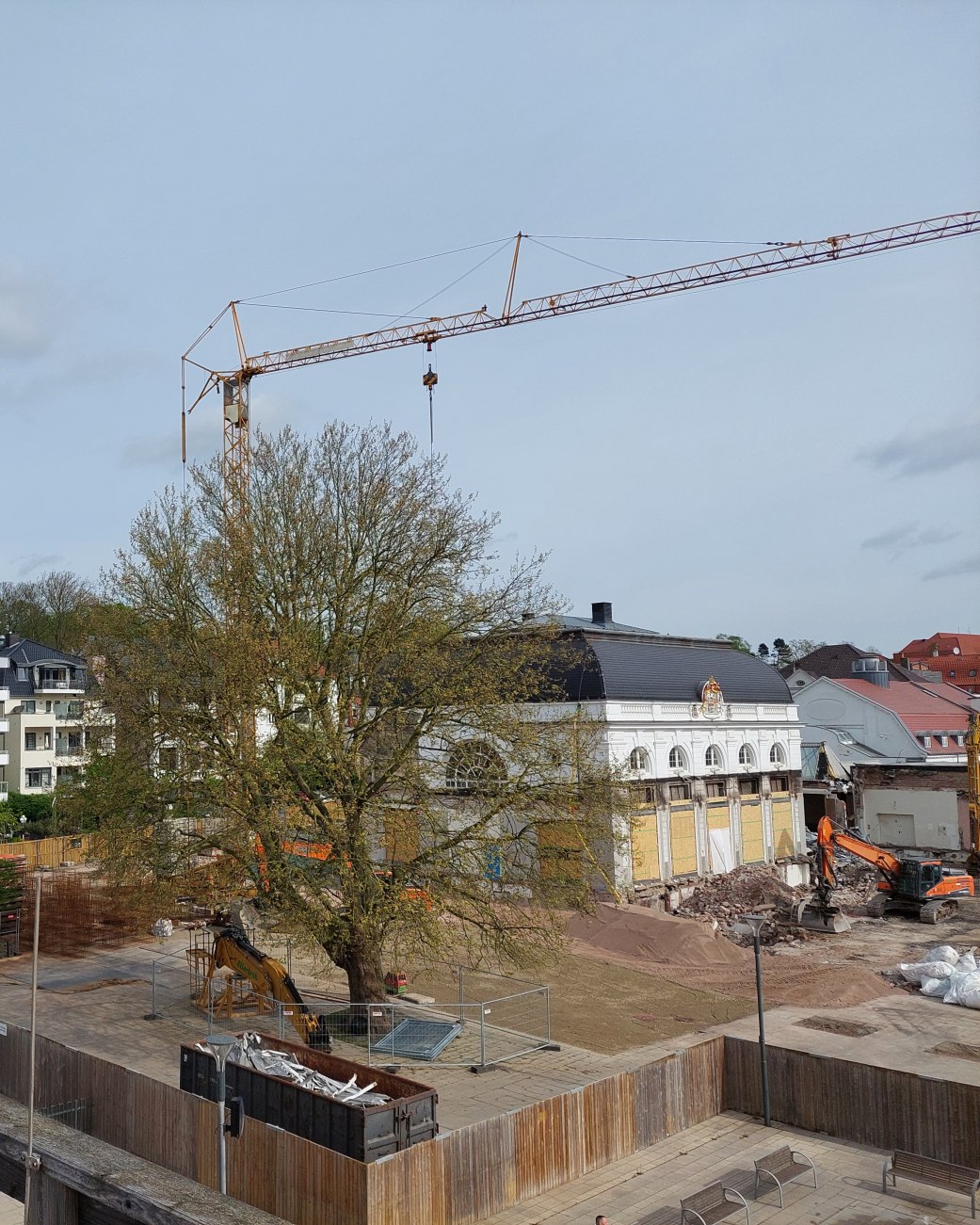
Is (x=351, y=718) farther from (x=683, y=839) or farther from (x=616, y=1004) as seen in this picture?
(x=683, y=839)

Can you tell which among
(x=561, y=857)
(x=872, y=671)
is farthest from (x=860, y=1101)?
(x=872, y=671)

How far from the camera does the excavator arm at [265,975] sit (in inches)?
943

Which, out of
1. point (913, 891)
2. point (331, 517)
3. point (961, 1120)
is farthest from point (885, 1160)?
point (913, 891)

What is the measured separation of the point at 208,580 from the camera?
24594mm

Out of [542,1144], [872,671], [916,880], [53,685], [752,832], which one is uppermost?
[53,685]

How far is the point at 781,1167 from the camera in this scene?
17.3m

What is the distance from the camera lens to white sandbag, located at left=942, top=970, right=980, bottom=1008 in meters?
29.4

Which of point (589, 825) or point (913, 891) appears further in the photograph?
point (913, 891)

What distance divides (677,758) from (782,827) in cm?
869

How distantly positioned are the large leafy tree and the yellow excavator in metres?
1.36

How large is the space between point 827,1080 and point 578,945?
59.4ft

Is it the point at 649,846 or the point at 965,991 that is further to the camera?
the point at 649,846

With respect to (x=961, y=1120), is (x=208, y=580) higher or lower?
higher

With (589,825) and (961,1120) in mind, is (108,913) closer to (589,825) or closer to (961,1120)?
(589,825)
